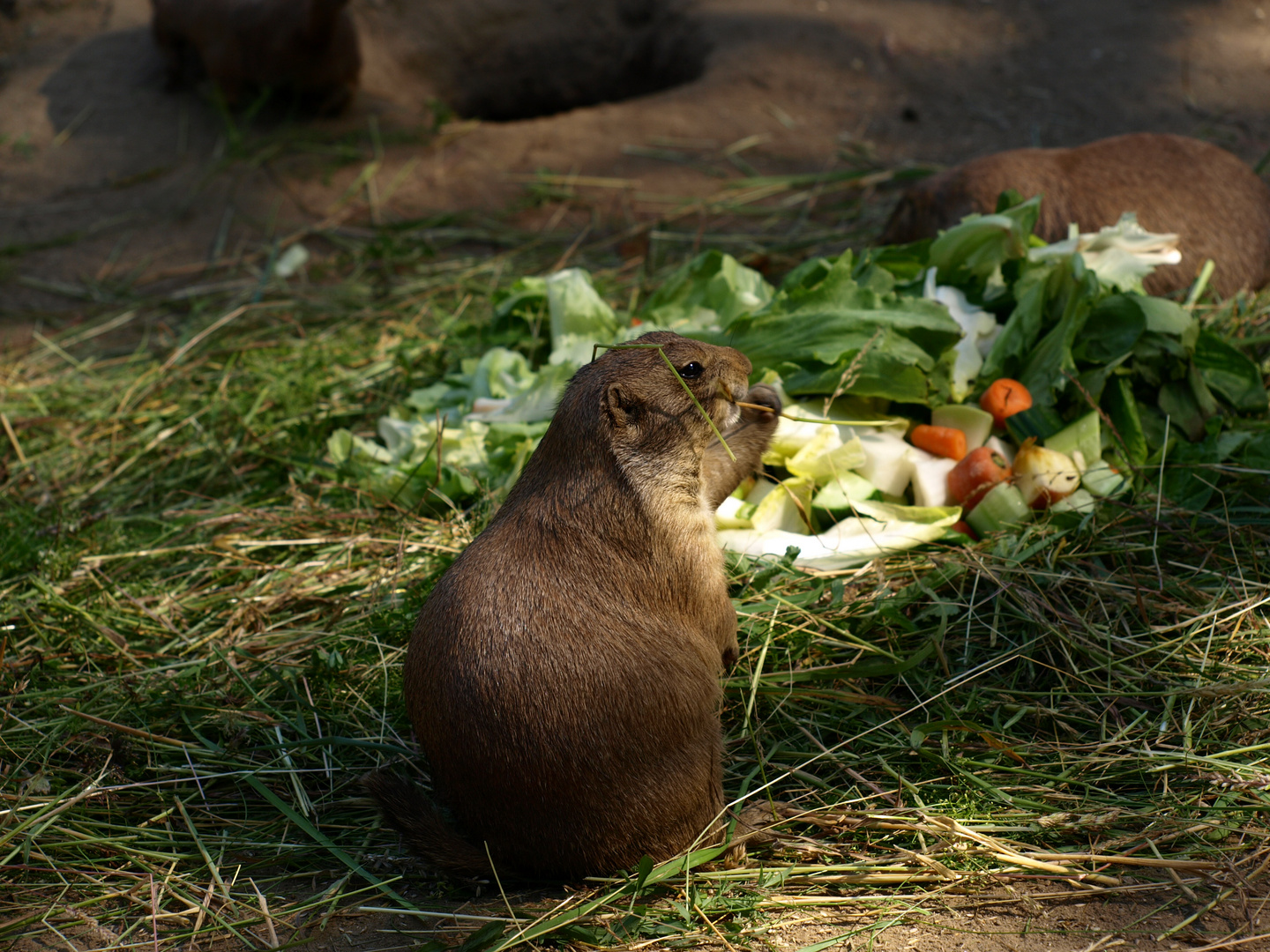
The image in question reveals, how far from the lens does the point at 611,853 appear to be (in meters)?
2.40

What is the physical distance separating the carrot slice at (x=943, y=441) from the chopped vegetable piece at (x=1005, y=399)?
211 mm

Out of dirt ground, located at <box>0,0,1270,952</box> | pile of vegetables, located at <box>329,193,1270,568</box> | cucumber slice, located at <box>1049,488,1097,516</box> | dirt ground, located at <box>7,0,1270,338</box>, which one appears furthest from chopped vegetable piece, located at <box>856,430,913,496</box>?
dirt ground, located at <box>7,0,1270,338</box>

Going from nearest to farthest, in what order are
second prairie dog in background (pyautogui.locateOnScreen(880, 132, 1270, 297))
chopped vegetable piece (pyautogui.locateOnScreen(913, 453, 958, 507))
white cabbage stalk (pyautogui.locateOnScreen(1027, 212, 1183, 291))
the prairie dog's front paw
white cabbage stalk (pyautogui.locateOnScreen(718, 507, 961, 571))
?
1. the prairie dog's front paw
2. white cabbage stalk (pyautogui.locateOnScreen(718, 507, 961, 571))
3. chopped vegetable piece (pyautogui.locateOnScreen(913, 453, 958, 507))
4. white cabbage stalk (pyautogui.locateOnScreen(1027, 212, 1183, 291))
5. second prairie dog in background (pyautogui.locateOnScreen(880, 132, 1270, 297))

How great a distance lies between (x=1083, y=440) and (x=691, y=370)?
75.3 inches

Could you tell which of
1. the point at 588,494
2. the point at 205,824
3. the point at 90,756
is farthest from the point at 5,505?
the point at 588,494

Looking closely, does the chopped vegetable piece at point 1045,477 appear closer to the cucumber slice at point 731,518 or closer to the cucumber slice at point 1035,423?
the cucumber slice at point 1035,423

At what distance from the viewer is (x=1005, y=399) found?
3941mm

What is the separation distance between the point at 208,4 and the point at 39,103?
6.48 feet

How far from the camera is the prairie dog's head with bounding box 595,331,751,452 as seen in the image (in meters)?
2.69

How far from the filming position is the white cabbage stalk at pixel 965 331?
13.5ft

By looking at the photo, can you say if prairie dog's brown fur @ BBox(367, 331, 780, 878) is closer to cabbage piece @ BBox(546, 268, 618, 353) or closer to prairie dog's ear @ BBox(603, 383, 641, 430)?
prairie dog's ear @ BBox(603, 383, 641, 430)

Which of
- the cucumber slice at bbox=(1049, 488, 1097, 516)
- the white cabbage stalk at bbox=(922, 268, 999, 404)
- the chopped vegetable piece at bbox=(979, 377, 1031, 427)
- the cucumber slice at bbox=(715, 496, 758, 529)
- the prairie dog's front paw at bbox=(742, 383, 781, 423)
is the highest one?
the prairie dog's front paw at bbox=(742, 383, 781, 423)

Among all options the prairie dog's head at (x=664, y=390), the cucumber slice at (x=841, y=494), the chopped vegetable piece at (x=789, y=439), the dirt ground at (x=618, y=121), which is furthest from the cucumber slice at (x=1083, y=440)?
the dirt ground at (x=618, y=121)

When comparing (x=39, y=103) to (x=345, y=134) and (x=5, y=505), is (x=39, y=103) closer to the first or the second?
(x=345, y=134)
